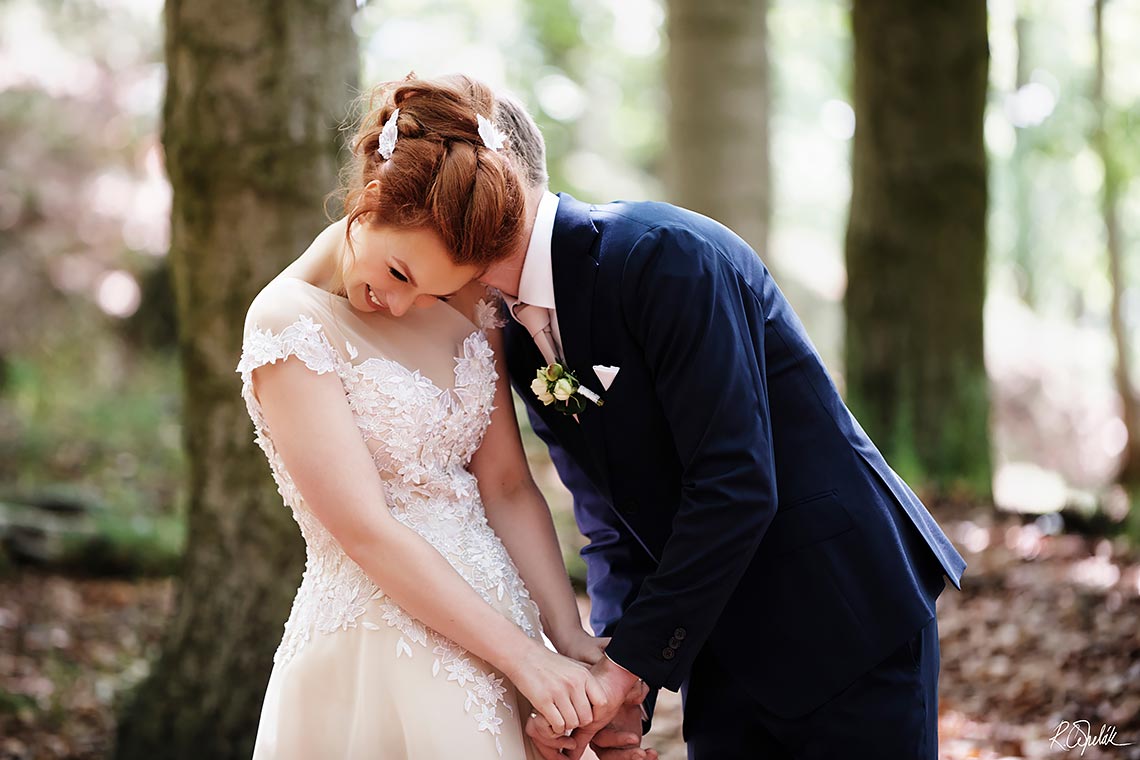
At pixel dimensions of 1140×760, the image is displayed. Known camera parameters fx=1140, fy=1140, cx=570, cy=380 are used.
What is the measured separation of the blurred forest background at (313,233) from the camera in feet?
12.0

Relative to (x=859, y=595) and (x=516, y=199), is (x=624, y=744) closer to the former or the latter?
(x=859, y=595)

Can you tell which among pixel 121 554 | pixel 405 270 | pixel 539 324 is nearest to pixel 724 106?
pixel 121 554

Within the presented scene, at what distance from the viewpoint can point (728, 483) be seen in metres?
2.16

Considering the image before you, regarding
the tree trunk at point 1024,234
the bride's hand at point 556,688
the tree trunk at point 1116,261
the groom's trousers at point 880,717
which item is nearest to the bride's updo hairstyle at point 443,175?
the bride's hand at point 556,688

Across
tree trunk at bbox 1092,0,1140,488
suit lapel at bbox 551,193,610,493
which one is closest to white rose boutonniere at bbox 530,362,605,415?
suit lapel at bbox 551,193,610,493

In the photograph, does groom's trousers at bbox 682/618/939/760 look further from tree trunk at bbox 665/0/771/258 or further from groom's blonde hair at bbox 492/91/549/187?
tree trunk at bbox 665/0/771/258

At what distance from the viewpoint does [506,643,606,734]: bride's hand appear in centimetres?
226

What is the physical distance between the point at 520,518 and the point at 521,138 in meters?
0.84

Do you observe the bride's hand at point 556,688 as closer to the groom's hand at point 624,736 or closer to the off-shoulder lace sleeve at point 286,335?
the groom's hand at point 624,736

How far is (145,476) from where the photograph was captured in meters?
9.16

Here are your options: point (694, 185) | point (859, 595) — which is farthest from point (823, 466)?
point (694, 185)

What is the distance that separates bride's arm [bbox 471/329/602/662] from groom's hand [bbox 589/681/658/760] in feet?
0.57

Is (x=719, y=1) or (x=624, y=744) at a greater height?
(x=719, y=1)

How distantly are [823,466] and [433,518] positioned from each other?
2.67ft
